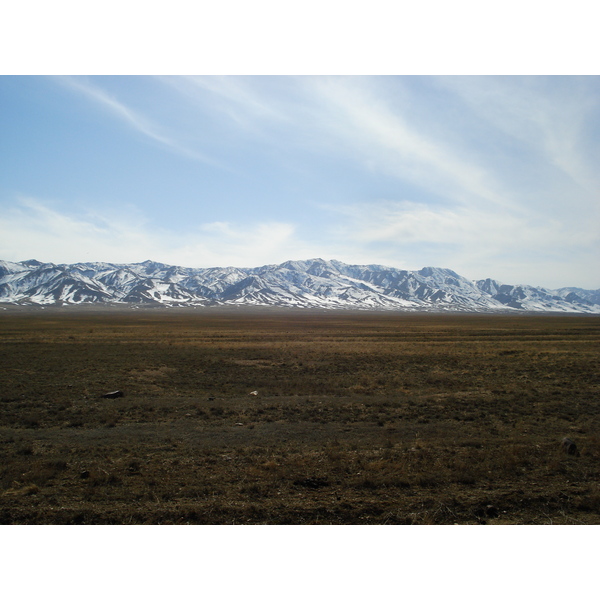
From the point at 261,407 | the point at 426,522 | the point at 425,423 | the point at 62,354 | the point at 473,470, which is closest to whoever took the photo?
the point at 426,522

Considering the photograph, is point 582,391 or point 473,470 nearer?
point 473,470

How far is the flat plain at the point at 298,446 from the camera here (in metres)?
7.50

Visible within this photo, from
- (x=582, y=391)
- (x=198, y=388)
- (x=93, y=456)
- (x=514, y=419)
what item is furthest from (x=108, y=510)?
(x=582, y=391)

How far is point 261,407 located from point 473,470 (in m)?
9.93

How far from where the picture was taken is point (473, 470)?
9.36m

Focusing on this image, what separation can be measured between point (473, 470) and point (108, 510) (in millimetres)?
9190

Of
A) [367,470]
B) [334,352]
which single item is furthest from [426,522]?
[334,352]

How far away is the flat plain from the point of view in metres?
7.50

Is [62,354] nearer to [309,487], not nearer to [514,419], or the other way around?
[309,487]

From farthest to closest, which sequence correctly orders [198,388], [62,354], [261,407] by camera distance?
1. [62,354]
2. [198,388]
3. [261,407]

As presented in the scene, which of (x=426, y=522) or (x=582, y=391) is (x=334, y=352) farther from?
(x=426, y=522)

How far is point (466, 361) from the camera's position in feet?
99.0

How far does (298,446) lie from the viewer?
11586 millimetres

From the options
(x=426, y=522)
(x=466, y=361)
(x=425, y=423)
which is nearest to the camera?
(x=426, y=522)
